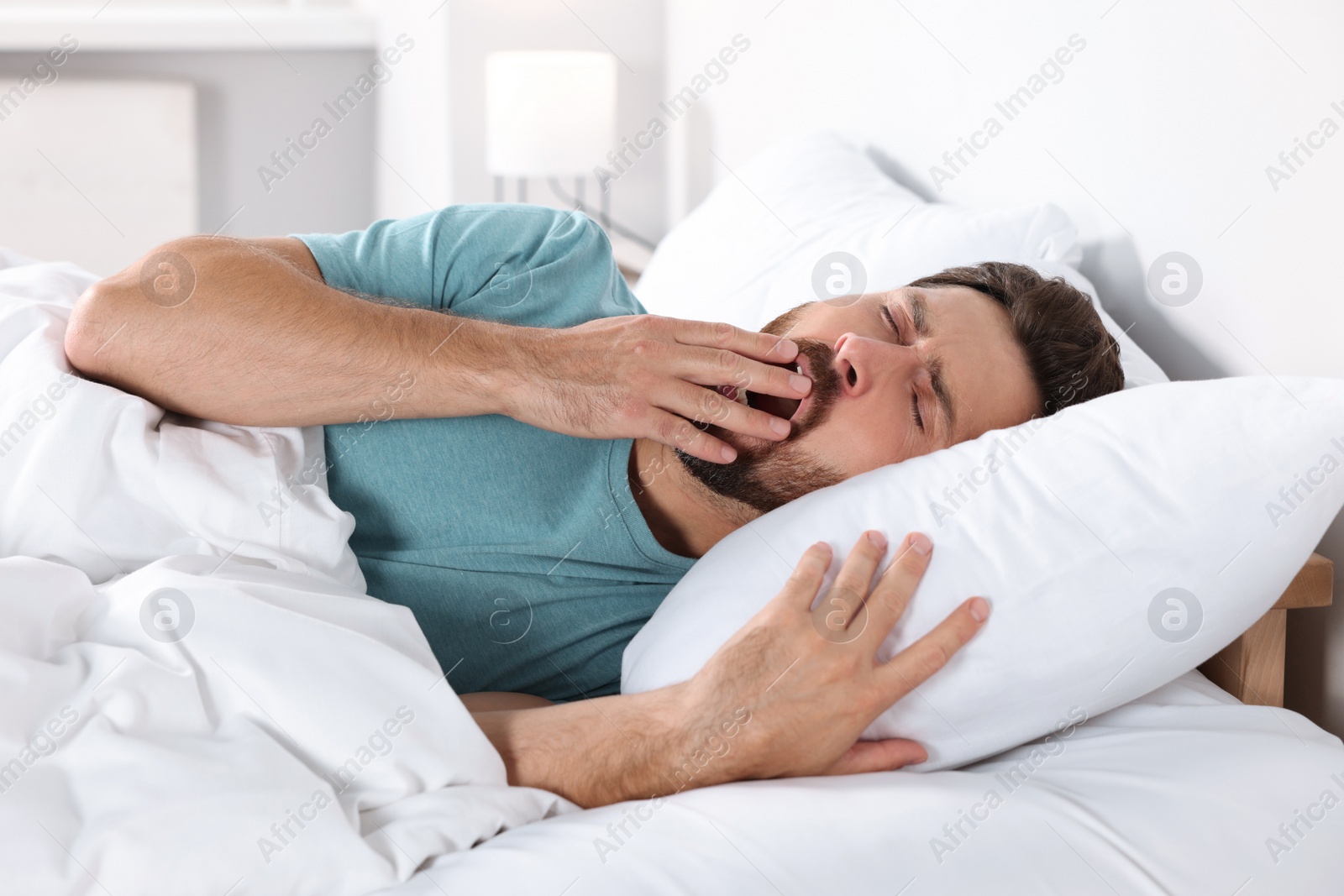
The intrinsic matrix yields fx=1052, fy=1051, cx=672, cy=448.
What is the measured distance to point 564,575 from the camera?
3.57 ft

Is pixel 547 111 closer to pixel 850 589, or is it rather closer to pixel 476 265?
pixel 476 265

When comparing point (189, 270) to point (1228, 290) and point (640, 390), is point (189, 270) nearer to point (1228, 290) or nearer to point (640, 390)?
point (640, 390)

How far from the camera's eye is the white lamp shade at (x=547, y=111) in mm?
2328

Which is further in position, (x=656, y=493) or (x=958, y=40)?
(x=958, y=40)

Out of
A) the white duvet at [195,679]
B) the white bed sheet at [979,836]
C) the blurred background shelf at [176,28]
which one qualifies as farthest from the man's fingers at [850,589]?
the blurred background shelf at [176,28]

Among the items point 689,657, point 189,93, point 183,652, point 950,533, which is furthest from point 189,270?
point 189,93

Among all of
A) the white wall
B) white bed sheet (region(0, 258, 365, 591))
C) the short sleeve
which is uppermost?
the white wall

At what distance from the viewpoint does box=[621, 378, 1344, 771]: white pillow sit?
0.81 metres

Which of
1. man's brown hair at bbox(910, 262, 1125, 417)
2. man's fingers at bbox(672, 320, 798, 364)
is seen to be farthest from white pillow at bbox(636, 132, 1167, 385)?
man's fingers at bbox(672, 320, 798, 364)

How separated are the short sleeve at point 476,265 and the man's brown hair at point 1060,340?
17.9 inches

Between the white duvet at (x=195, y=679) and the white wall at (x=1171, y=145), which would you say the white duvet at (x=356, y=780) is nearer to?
the white duvet at (x=195, y=679)

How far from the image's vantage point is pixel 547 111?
2.34 metres

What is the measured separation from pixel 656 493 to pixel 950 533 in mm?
361

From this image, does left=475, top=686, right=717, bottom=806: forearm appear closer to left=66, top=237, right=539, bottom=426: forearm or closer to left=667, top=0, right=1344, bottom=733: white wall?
left=66, top=237, right=539, bottom=426: forearm
